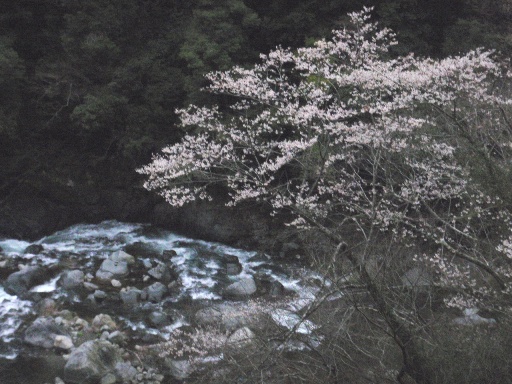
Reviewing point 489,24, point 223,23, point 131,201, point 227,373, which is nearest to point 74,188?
point 131,201

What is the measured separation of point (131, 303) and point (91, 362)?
2135mm

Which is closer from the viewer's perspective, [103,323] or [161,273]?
[103,323]

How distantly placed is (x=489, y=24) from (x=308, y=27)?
13.3 ft

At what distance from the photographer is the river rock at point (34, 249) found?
36.6 feet

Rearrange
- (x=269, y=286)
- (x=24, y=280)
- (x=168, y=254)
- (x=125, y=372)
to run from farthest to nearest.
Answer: (x=168, y=254) < (x=269, y=286) < (x=24, y=280) < (x=125, y=372)

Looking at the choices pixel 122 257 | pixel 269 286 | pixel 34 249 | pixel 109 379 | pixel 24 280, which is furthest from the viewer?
pixel 34 249

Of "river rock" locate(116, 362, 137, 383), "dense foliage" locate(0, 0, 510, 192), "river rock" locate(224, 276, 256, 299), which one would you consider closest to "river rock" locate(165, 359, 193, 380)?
"river rock" locate(116, 362, 137, 383)

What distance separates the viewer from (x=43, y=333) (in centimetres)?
797

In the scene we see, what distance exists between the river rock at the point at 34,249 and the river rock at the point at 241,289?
4323mm

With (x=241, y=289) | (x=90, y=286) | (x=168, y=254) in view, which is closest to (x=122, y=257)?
(x=168, y=254)

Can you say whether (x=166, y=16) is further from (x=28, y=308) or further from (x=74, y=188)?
(x=28, y=308)

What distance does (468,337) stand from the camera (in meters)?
6.16

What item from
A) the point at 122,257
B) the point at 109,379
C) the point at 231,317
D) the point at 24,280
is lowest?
the point at 109,379

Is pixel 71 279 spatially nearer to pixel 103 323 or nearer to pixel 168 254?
pixel 103 323
